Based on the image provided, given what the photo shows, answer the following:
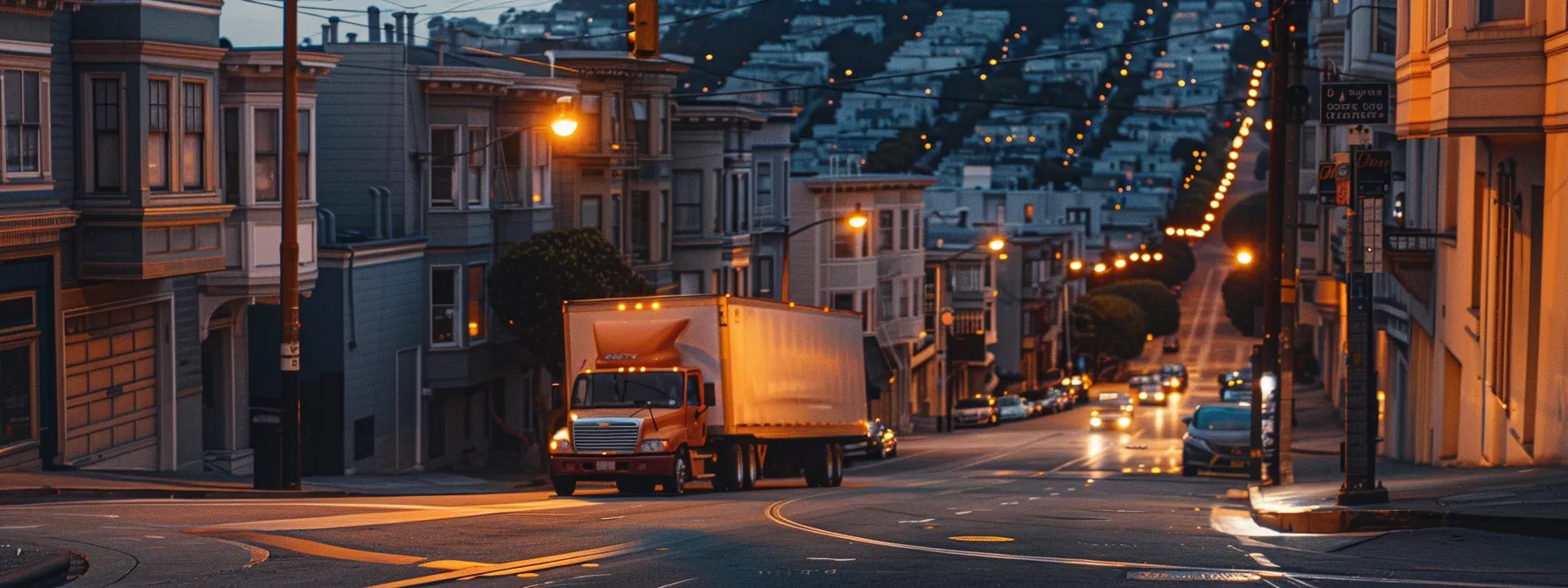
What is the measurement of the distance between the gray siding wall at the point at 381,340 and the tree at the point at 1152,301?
4148 inches

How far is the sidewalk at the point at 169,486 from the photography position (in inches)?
960

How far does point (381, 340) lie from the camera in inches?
1559

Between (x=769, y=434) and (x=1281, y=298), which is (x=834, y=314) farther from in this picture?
(x=1281, y=298)

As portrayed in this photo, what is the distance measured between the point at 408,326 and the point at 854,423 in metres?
11.2

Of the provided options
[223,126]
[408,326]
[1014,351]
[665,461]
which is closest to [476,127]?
[408,326]

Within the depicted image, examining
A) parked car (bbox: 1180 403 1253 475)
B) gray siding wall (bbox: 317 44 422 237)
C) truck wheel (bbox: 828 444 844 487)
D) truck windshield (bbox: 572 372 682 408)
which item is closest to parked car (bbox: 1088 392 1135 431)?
parked car (bbox: 1180 403 1253 475)

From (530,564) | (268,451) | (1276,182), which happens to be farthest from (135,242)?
(1276,182)

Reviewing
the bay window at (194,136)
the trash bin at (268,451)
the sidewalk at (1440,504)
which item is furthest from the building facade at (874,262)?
the sidewalk at (1440,504)

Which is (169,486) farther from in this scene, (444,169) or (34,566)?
(444,169)

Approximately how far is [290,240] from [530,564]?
13.5 metres

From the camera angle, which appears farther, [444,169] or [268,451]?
[444,169]

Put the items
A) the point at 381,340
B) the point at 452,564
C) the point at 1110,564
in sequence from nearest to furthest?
the point at 452,564 < the point at 1110,564 < the point at 381,340

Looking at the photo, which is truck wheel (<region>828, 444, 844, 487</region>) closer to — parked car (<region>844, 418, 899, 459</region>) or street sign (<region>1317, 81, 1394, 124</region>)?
street sign (<region>1317, 81, 1394, 124</region>)

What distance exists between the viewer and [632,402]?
2719 centimetres
